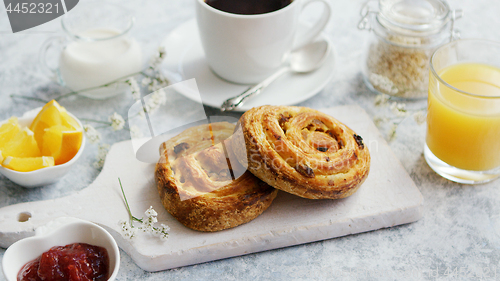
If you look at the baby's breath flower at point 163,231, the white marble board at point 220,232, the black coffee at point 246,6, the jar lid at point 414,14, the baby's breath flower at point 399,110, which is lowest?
the white marble board at point 220,232

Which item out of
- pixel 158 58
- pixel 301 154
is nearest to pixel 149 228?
pixel 301 154

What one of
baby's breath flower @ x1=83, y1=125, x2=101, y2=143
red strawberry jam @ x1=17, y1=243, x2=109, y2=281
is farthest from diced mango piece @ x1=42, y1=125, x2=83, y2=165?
red strawberry jam @ x1=17, y1=243, x2=109, y2=281

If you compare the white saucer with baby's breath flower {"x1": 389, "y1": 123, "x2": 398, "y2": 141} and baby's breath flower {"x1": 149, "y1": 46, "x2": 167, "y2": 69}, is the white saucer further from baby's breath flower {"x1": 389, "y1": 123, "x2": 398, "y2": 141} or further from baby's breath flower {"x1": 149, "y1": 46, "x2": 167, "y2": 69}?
baby's breath flower {"x1": 389, "y1": 123, "x2": 398, "y2": 141}

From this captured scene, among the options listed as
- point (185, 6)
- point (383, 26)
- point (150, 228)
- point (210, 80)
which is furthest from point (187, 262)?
point (185, 6)

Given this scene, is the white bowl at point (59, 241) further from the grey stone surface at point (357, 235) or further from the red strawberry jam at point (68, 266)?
the grey stone surface at point (357, 235)

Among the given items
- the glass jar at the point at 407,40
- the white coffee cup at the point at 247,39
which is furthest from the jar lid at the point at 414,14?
the white coffee cup at the point at 247,39
